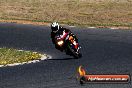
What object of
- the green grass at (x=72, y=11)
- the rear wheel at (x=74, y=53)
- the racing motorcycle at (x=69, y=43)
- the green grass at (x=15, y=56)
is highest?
the racing motorcycle at (x=69, y=43)

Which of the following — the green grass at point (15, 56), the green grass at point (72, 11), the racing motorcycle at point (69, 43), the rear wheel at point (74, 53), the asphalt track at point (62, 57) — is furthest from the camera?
the green grass at point (72, 11)

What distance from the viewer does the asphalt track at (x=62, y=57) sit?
1753 centimetres

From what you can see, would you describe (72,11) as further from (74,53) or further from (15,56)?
(74,53)

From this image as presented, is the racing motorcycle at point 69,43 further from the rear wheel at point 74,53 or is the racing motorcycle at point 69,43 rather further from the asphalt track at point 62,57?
the asphalt track at point 62,57

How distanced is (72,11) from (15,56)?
22154 mm

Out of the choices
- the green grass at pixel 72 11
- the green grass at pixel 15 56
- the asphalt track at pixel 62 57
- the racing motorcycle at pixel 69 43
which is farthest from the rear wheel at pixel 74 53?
the green grass at pixel 72 11

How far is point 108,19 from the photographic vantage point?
40.1 meters

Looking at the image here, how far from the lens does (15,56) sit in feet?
76.8

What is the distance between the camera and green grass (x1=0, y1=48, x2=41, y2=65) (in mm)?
22059

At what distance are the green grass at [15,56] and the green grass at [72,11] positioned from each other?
12076 millimetres

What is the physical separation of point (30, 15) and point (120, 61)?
71.0 ft

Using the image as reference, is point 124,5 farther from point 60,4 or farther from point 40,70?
point 40,70

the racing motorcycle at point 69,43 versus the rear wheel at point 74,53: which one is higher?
the racing motorcycle at point 69,43

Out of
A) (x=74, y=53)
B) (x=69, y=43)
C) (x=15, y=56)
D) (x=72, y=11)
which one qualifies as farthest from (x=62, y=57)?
(x=72, y=11)
